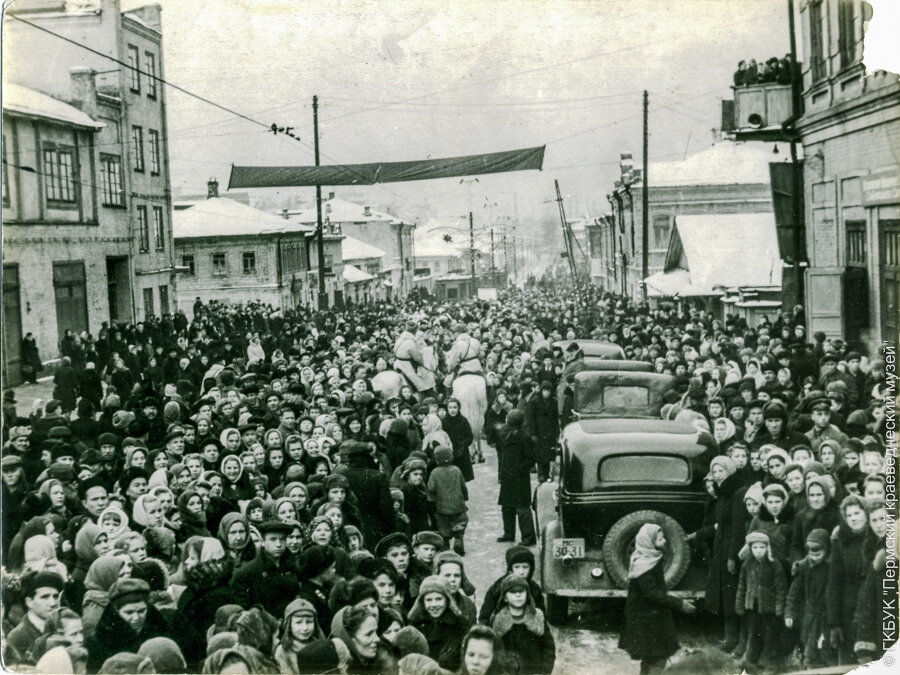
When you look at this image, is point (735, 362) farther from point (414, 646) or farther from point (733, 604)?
point (414, 646)

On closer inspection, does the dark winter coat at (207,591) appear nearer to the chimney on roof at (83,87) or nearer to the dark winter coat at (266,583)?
the dark winter coat at (266,583)

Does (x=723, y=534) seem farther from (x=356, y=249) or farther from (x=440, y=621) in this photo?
(x=356, y=249)

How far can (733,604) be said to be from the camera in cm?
631

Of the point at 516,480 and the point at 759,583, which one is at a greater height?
the point at 516,480

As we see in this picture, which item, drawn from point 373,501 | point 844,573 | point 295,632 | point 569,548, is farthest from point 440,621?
point 844,573

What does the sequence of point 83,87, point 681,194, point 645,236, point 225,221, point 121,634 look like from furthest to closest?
point 225,221
point 645,236
point 681,194
point 83,87
point 121,634

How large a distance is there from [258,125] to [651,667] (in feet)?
22.4

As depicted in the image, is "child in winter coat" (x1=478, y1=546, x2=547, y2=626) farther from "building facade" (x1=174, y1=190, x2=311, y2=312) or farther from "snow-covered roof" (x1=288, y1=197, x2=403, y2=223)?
"snow-covered roof" (x1=288, y1=197, x2=403, y2=223)

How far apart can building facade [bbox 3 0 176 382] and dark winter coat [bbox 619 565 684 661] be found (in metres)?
6.16

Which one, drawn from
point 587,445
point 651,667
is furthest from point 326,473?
point 651,667

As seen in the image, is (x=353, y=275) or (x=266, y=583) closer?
(x=266, y=583)

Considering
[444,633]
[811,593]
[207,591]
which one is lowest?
[444,633]

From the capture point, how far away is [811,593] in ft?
20.3

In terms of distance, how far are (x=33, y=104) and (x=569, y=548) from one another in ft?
21.1
